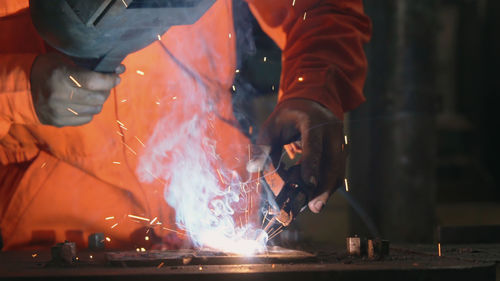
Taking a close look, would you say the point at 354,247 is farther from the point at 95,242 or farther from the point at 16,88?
the point at 16,88

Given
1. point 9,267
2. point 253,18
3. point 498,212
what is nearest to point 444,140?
point 498,212

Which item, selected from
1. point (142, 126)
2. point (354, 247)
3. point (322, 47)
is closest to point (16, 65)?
point (142, 126)

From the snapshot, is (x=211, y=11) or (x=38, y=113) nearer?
(x=38, y=113)

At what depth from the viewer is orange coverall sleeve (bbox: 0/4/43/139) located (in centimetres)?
184

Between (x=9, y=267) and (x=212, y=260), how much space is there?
→ 518mm

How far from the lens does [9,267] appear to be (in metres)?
1.48

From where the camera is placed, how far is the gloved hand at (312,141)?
1965 millimetres

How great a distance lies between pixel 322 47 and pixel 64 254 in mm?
1237

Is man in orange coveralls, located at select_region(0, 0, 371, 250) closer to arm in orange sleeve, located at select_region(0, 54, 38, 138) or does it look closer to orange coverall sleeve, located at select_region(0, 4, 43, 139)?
orange coverall sleeve, located at select_region(0, 4, 43, 139)

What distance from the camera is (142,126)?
85.3 inches

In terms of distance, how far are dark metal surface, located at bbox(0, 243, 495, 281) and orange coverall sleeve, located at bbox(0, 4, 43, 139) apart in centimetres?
55

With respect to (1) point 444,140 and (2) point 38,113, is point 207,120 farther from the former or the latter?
(1) point 444,140

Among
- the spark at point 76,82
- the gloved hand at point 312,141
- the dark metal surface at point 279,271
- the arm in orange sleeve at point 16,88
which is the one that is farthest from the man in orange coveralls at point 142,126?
the dark metal surface at point 279,271

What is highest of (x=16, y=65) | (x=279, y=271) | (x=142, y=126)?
(x=16, y=65)
